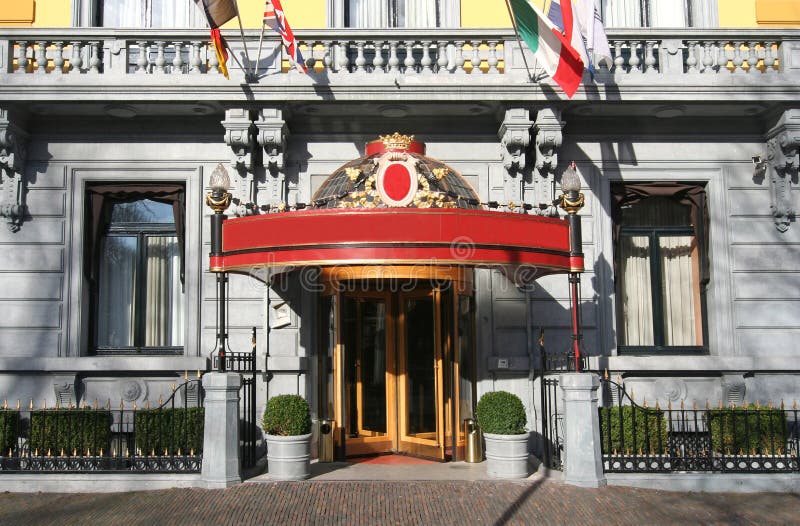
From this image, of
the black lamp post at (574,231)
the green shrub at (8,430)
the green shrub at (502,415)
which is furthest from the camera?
the green shrub at (8,430)

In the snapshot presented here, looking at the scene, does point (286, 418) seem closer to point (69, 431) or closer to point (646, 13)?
point (69, 431)

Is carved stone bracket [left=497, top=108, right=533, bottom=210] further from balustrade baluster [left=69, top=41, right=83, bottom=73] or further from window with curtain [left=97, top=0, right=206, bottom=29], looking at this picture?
balustrade baluster [left=69, top=41, right=83, bottom=73]

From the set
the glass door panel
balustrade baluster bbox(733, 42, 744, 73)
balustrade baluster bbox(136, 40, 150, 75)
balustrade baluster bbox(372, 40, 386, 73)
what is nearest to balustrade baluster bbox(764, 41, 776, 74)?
balustrade baluster bbox(733, 42, 744, 73)

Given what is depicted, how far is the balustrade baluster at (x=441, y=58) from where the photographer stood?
13.2 m

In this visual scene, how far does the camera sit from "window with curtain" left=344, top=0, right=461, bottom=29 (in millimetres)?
14719

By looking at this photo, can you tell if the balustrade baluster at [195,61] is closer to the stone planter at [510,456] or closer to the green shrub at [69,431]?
the green shrub at [69,431]

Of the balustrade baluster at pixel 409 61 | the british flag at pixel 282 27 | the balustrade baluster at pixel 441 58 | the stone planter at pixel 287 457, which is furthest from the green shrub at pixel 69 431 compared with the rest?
the balustrade baluster at pixel 441 58

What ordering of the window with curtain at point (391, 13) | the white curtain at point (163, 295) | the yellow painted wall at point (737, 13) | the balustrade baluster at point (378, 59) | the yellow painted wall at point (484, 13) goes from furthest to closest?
the window with curtain at point (391, 13)
the yellow painted wall at point (737, 13)
the yellow painted wall at point (484, 13)
the white curtain at point (163, 295)
the balustrade baluster at point (378, 59)

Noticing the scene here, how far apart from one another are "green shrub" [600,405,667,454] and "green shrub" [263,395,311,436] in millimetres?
4527

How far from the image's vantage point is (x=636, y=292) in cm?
1443

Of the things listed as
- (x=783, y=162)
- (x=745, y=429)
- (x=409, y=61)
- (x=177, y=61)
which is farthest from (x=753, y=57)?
(x=177, y=61)

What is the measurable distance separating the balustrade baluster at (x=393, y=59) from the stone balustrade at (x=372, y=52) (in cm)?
2

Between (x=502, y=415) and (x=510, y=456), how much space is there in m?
0.62

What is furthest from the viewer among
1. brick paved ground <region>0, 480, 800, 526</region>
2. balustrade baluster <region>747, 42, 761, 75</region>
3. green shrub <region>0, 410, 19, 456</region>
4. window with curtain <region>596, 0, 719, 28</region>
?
window with curtain <region>596, 0, 719, 28</region>
